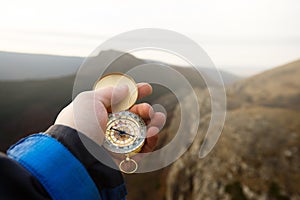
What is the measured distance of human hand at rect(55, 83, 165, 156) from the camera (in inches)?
76.0

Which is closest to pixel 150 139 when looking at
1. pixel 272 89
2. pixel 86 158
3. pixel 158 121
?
pixel 158 121

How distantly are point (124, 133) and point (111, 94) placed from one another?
39 centimetres

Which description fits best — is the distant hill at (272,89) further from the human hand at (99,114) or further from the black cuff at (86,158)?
the black cuff at (86,158)

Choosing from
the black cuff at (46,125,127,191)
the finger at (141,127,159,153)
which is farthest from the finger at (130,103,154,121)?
the black cuff at (46,125,127,191)

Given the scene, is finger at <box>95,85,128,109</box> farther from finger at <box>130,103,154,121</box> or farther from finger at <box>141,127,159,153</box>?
finger at <box>141,127,159,153</box>

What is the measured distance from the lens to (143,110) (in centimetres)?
271

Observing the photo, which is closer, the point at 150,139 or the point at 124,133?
the point at 124,133

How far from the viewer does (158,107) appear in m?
3.30

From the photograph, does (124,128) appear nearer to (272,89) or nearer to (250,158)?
(250,158)

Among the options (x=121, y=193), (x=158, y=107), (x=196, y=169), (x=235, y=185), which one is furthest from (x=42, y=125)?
(x=121, y=193)

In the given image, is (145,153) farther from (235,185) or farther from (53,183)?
(235,185)

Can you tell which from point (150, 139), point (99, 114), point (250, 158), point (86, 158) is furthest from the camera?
point (250, 158)

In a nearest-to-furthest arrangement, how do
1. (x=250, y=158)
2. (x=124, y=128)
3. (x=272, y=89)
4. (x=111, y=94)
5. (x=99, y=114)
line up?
1. (x=99, y=114)
2. (x=111, y=94)
3. (x=124, y=128)
4. (x=250, y=158)
5. (x=272, y=89)

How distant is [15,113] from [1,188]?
2359 cm
